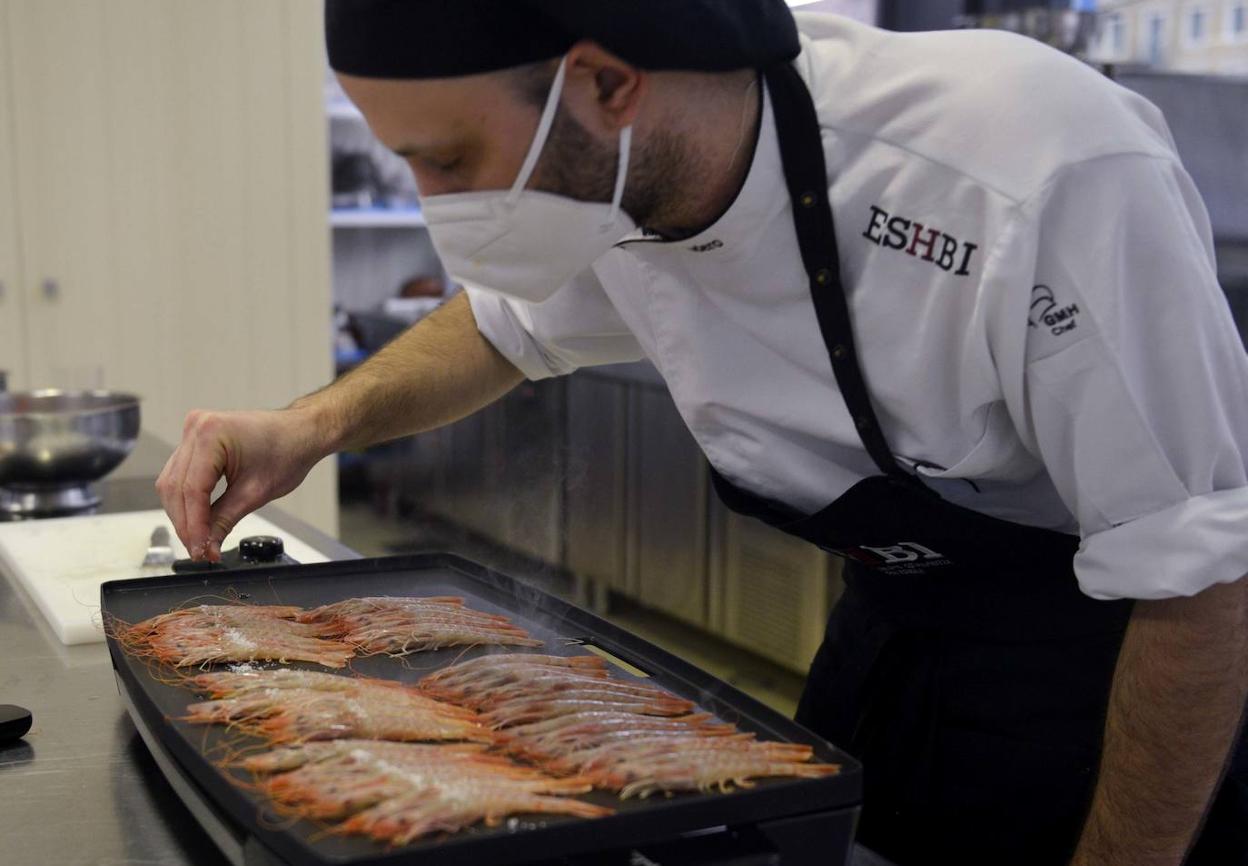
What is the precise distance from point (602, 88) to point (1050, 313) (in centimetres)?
43

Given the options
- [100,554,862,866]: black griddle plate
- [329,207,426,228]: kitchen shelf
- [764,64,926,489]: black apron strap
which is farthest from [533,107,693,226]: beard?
[329,207,426,228]: kitchen shelf

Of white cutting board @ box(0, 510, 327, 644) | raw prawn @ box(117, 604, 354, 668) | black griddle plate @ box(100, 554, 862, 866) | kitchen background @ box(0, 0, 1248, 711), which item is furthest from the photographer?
kitchen background @ box(0, 0, 1248, 711)

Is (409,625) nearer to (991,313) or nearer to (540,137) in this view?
(540,137)

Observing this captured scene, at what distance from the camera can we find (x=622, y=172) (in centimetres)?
117

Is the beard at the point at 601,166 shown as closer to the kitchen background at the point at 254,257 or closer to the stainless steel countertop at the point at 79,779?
the stainless steel countertop at the point at 79,779

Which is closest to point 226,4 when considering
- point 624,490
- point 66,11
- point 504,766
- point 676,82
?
point 66,11

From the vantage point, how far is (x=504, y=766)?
102 centimetres

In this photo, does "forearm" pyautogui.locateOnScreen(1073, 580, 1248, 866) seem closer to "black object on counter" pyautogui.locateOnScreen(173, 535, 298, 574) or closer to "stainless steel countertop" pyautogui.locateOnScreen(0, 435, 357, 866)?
"stainless steel countertop" pyautogui.locateOnScreen(0, 435, 357, 866)

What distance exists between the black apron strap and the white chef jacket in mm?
16

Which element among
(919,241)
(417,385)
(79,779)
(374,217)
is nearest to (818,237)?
(919,241)

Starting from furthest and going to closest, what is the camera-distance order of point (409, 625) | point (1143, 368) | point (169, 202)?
1. point (169, 202)
2. point (409, 625)
3. point (1143, 368)

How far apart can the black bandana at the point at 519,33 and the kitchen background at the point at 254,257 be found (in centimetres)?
244

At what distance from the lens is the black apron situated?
1304mm

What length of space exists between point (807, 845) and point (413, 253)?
18.1 ft
